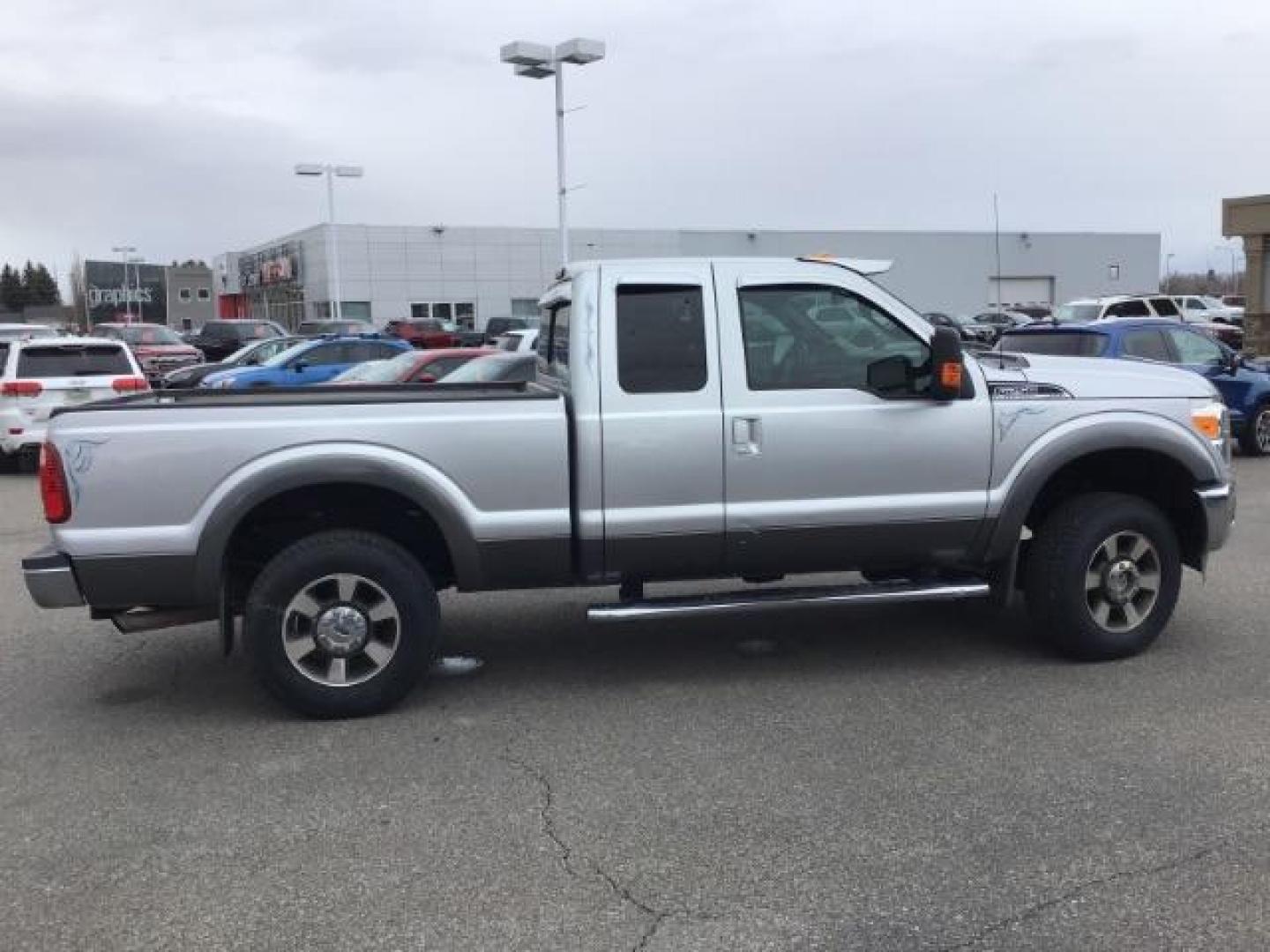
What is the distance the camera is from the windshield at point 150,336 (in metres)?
28.4

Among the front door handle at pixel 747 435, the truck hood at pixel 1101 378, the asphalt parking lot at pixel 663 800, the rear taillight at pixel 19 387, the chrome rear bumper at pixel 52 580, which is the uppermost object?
the rear taillight at pixel 19 387

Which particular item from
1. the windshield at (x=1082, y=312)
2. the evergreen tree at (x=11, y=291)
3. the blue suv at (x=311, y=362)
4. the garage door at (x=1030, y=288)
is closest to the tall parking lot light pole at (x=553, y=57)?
the blue suv at (x=311, y=362)

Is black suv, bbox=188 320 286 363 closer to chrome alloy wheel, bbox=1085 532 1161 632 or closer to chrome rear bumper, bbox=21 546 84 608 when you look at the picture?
chrome rear bumper, bbox=21 546 84 608

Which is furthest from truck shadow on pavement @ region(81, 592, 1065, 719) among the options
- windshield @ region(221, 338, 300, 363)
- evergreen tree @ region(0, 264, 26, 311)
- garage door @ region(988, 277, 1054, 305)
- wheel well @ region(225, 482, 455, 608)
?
evergreen tree @ region(0, 264, 26, 311)

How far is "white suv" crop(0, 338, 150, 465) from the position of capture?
14.3 m

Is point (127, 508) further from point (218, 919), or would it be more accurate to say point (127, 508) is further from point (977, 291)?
point (977, 291)

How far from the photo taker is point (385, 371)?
15.4m

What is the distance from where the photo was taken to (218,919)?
3500 millimetres

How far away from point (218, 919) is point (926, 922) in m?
2.11

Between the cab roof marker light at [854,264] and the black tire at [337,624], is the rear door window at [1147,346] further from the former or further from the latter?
the black tire at [337,624]

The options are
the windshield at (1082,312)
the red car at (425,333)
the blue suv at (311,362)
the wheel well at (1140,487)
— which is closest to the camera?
the wheel well at (1140,487)

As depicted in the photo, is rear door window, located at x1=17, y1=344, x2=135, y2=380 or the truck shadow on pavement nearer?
the truck shadow on pavement

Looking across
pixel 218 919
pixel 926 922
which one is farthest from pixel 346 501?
pixel 926 922

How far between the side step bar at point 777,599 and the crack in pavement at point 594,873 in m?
0.99
